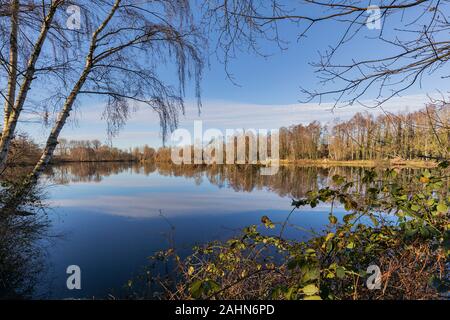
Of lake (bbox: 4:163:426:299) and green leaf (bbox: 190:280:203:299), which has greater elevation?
green leaf (bbox: 190:280:203:299)

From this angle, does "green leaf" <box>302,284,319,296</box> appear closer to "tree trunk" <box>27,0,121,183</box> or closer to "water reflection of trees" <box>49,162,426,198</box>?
"water reflection of trees" <box>49,162,426,198</box>

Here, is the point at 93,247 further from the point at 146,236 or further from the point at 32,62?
the point at 32,62

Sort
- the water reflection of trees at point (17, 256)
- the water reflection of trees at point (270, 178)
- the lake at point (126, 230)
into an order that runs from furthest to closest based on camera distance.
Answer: the water reflection of trees at point (270, 178), the lake at point (126, 230), the water reflection of trees at point (17, 256)

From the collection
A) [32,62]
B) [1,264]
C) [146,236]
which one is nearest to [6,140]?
[32,62]

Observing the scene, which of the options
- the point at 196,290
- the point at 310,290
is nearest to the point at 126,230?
the point at 196,290

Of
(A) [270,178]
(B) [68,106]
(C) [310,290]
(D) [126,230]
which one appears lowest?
(D) [126,230]

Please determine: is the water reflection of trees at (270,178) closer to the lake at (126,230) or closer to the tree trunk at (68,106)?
the lake at (126,230)

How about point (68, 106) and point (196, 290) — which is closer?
point (196, 290)

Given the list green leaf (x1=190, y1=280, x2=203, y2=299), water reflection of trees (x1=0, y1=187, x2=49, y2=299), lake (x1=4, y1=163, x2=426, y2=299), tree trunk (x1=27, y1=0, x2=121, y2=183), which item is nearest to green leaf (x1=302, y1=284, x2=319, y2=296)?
green leaf (x1=190, y1=280, x2=203, y2=299)

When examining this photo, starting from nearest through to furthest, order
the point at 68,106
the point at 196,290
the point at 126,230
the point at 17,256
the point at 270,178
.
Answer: the point at 196,290 → the point at 68,106 → the point at 17,256 → the point at 126,230 → the point at 270,178

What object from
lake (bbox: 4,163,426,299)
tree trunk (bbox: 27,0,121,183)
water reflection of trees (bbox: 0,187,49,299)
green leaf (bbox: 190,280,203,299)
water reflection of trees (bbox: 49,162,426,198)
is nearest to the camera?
green leaf (bbox: 190,280,203,299)

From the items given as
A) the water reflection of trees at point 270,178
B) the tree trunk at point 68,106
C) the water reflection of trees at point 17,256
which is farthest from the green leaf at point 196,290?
the water reflection of trees at point 17,256

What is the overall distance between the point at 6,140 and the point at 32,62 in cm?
109

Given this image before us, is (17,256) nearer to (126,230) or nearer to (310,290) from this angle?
(126,230)
